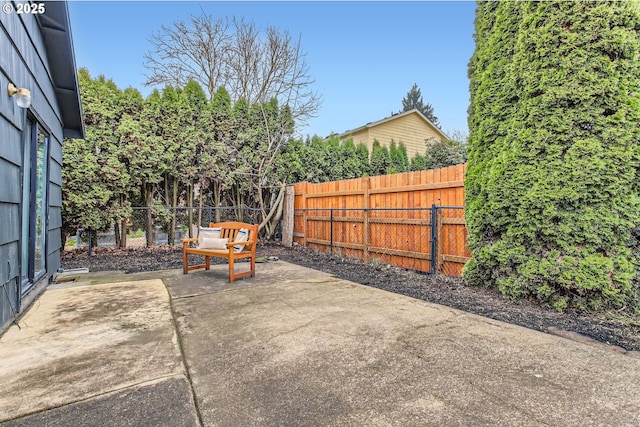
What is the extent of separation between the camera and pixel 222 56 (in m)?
12.0

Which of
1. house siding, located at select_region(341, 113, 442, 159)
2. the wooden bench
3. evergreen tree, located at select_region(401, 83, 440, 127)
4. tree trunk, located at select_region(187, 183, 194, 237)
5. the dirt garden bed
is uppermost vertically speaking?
evergreen tree, located at select_region(401, 83, 440, 127)

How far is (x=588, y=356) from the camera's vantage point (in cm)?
199

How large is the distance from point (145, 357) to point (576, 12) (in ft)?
14.5

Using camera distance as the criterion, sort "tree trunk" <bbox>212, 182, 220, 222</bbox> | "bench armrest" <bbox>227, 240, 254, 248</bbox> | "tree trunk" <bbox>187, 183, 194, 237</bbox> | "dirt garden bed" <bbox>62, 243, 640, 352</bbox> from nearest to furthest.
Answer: "dirt garden bed" <bbox>62, 243, 640, 352</bbox> → "bench armrest" <bbox>227, 240, 254, 248</bbox> → "tree trunk" <bbox>187, 183, 194, 237</bbox> → "tree trunk" <bbox>212, 182, 220, 222</bbox>

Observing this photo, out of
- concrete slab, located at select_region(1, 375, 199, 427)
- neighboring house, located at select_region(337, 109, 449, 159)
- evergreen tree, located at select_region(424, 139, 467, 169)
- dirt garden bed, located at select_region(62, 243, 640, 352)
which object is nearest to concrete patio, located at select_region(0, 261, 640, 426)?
concrete slab, located at select_region(1, 375, 199, 427)

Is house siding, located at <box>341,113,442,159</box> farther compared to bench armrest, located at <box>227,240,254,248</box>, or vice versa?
house siding, located at <box>341,113,442,159</box>

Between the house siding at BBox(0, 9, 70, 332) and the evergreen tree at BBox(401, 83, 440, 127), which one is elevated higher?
the evergreen tree at BBox(401, 83, 440, 127)

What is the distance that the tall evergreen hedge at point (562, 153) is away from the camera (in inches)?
107

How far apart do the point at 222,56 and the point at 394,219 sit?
33.2 feet

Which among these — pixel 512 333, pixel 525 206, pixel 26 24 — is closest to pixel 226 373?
pixel 512 333

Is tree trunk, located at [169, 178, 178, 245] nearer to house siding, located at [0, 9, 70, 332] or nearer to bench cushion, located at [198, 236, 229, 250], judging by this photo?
bench cushion, located at [198, 236, 229, 250]

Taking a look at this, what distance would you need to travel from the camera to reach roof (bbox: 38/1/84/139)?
11.3 ft

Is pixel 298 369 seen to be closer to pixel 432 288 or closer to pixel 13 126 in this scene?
pixel 432 288

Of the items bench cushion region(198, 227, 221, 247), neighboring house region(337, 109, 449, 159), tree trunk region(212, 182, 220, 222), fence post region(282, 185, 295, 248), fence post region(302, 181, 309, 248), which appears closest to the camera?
bench cushion region(198, 227, 221, 247)
